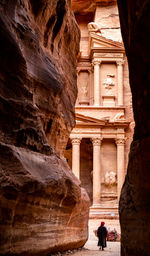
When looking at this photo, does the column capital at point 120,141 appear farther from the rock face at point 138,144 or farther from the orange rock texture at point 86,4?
the rock face at point 138,144

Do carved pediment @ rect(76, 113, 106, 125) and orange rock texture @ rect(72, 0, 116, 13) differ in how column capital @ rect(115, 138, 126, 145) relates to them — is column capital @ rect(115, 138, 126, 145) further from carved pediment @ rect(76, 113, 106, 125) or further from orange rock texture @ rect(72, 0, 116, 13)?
orange rock texture @ rect(72, 0, 116, 13)

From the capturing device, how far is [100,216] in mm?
25656

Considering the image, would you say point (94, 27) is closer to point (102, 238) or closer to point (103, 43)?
Answer: point (103, 43)

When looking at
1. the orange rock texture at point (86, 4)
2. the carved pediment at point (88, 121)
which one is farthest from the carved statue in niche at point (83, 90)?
the orange rock texture at point (86, 4)

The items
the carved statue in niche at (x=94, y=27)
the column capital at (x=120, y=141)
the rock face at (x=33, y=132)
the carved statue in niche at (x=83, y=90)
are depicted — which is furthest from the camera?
the carved statue in niche at (x=83, y=90)

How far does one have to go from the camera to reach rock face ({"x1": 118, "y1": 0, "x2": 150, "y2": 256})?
13.9ft

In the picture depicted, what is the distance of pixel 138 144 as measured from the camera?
4.79 metres

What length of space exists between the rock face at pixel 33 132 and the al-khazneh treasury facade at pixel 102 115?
18.7 metres

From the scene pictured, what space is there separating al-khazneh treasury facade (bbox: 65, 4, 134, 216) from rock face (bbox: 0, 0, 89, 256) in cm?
1875

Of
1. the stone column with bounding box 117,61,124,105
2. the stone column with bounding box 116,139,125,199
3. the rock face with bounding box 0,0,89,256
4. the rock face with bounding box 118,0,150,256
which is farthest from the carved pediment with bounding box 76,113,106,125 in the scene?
the rock face with bounding box 118,0,150,256

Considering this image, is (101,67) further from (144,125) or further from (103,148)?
(144,125)

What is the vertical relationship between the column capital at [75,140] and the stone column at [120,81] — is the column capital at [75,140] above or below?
below

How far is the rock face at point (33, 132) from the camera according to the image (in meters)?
5.87

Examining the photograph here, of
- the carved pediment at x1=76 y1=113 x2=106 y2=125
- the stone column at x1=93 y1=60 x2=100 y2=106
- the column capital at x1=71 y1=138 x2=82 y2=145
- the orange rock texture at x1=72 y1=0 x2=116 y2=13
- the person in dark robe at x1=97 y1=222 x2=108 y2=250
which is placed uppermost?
the orange rock texture at x1=72 y1=0 x2=116 y2=13
